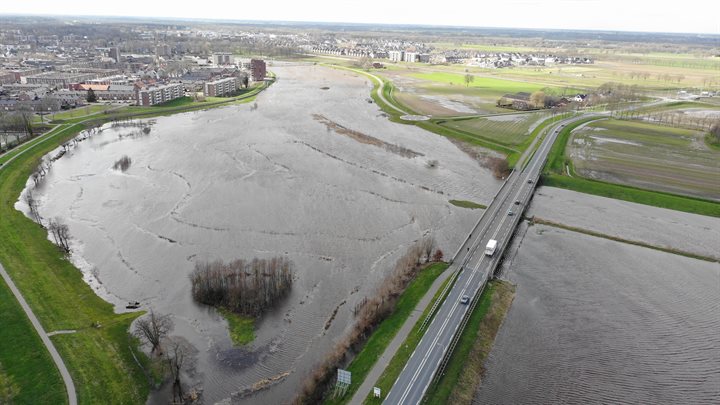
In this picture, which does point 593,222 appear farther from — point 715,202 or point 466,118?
point 466,118

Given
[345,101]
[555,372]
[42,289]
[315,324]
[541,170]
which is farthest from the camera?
[345,101]

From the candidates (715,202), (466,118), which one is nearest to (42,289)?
(715,202)

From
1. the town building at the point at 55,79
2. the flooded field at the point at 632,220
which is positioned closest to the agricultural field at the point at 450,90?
the flooded field at the point at 632,220

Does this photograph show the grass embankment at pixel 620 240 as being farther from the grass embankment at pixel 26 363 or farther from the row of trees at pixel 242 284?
the grass embankment at pixel 26 363

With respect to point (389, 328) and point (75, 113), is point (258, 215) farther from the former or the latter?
point (75, 113)

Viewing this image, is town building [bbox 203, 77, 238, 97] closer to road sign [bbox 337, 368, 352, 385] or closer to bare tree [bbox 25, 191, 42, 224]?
bare tree [bbox 25, 191, 42, 224]

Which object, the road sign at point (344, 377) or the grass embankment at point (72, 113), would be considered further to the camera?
the grass embankment at point (72, 113)
